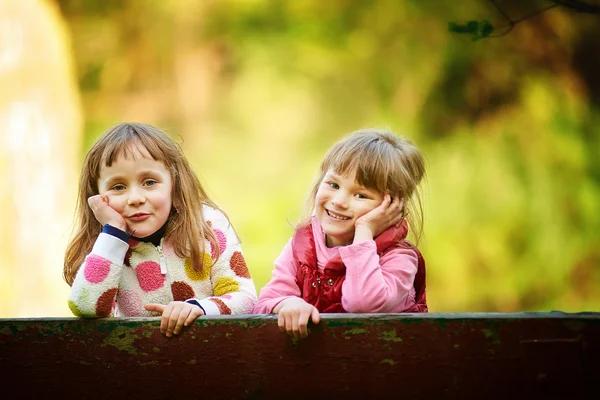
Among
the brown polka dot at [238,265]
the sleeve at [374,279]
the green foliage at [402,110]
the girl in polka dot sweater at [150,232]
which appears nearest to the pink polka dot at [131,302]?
the girl in polka dot sweater at [150,232]

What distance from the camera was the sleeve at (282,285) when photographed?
185cm

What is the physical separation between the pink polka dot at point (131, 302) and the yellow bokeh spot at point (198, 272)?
0.12 m

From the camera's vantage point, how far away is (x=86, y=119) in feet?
17.2

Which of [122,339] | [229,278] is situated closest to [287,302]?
[122,339]

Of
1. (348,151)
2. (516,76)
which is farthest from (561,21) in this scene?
(348,151)

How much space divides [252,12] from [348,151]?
3.55 metres

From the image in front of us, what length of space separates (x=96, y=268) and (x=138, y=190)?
20 cm

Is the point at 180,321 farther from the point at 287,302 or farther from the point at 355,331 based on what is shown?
the point at 355,331

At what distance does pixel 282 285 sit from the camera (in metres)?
1.89

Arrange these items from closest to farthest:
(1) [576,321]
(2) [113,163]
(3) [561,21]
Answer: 1. (1) [576,321]
2. (2) [113,163]
3. (3) [561,21]

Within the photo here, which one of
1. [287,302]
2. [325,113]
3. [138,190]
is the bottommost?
[287,302]

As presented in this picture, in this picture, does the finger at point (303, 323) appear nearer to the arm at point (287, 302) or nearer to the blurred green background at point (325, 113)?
the arm at point (287, 302)

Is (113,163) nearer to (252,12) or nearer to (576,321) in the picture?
(576,321)

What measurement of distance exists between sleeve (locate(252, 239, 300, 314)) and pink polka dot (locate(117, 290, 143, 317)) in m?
0.26
